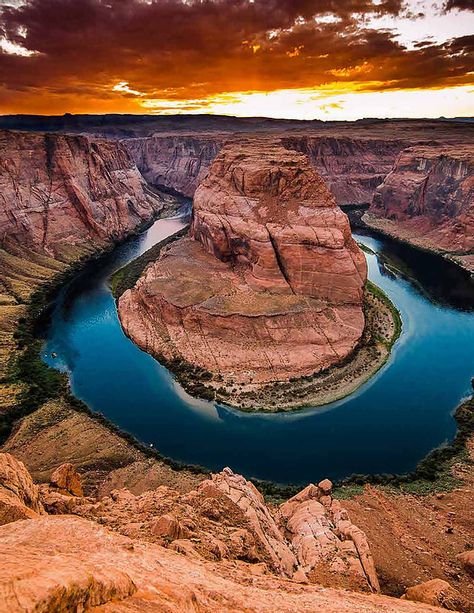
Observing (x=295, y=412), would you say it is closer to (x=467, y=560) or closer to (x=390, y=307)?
(x=467, y=560)

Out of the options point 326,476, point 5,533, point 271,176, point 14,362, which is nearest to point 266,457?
point 326,476

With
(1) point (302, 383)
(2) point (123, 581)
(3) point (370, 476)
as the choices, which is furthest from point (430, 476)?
(2) point (123, 581)

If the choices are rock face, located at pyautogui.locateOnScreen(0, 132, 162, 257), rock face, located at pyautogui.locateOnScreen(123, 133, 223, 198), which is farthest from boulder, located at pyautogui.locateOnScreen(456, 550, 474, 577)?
rock face, located at pyautogui.locateOnScreen(123, 133, 223, 198)

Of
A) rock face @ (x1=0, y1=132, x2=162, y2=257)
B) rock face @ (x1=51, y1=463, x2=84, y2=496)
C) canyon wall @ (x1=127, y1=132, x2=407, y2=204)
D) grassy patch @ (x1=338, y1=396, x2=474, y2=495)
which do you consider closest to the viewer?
rock face @ (x1=51, y1=463, x2=84, y2=496)

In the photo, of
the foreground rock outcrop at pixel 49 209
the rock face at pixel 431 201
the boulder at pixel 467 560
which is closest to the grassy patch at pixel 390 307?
Result: the rock face at pixel 431 201

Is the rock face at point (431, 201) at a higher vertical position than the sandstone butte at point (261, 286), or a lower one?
higher

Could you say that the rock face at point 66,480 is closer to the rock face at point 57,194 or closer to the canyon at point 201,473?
the canyon at point 201,473

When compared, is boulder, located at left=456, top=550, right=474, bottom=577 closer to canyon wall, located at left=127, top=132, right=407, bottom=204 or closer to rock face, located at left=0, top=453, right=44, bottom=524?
rock face, located at left=0, top=453, right=44, bottom=524
